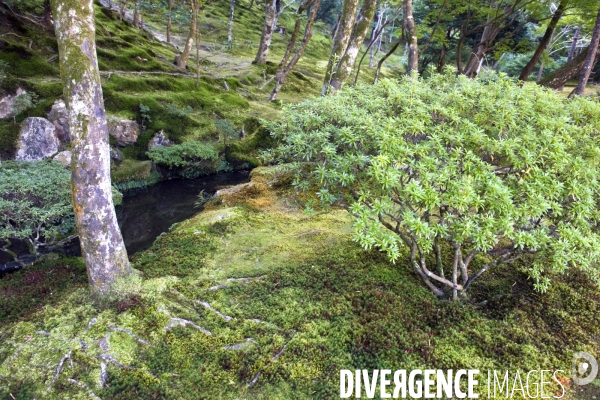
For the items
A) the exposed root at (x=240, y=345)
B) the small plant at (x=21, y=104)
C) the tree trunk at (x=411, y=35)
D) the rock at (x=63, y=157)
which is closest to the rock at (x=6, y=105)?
the small plant at (x=21, y=104)

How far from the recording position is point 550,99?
17.2 ft

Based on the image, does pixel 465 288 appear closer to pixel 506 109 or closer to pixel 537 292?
pixel 537 292

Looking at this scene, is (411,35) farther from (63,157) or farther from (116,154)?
(63,157)

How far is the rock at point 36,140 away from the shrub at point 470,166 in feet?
34.7

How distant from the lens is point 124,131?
13773 mm

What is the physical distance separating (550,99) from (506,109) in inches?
46.7

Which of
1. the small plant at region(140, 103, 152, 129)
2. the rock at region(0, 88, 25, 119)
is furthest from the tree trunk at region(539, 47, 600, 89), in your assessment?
the rock at region(0, 88, 25, 119)

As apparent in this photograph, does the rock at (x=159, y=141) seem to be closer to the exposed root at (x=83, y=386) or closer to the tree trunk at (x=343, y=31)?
the tree trunk at (x=343, y=31)

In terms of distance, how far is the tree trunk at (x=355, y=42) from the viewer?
10.1 metres

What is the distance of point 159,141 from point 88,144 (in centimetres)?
1034

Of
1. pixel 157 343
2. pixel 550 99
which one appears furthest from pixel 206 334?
pixel 550 99

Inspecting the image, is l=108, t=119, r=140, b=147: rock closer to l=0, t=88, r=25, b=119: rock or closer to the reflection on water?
the reflection on water

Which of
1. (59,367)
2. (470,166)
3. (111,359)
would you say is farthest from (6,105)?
(470,166)

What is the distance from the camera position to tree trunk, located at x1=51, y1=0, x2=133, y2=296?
4574 millimetres
